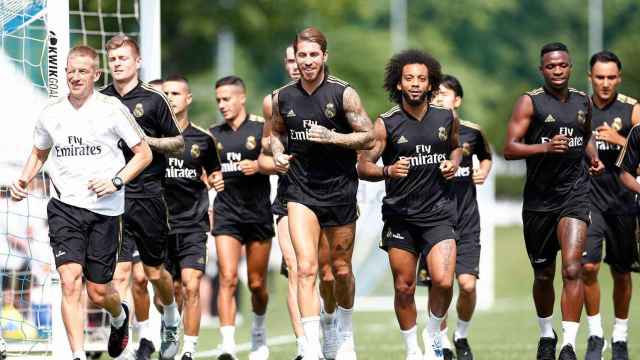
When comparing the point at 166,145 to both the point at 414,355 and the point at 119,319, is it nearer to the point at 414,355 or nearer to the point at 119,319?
the point at 119,319

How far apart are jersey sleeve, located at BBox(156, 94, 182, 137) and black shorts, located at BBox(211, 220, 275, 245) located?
184 cm

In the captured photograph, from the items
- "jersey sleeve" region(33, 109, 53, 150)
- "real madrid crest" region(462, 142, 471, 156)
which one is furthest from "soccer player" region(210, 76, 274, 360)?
"jersey sleeve" region(33, 109, 53, 150)

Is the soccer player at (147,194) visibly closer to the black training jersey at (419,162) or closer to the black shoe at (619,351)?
the black training jersey at (419,162)

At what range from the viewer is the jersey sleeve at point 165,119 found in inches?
529

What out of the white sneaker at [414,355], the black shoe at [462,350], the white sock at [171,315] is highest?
the white sock at [171,315]

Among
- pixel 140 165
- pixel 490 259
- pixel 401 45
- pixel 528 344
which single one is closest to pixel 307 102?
pixel 140 165

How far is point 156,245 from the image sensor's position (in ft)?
45.5

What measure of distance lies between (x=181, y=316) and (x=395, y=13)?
40.7m

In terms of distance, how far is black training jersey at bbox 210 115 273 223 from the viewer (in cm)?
1511

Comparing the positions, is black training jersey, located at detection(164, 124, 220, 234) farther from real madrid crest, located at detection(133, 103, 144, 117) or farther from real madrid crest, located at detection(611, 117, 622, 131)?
real madrid crest, located at detection(611, 117, 622, 131)

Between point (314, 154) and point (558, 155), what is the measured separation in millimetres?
2231

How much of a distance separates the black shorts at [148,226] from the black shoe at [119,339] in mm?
763

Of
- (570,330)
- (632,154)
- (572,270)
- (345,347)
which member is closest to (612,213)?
(632,154)

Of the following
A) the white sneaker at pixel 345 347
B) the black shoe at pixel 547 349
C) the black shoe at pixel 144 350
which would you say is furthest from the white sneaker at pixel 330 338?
the black shoe at pixel 547 349
